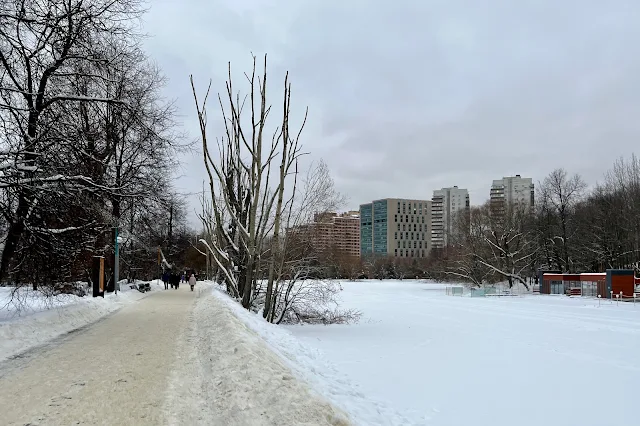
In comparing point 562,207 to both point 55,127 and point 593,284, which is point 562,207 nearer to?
point 593,284

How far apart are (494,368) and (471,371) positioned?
0.80m

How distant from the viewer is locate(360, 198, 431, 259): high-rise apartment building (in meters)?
168

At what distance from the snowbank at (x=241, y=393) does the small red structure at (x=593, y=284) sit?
3848cm

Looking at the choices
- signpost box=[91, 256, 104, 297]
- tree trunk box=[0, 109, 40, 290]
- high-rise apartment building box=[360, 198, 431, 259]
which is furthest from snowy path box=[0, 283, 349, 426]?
high-rise apartment building box=[360, 198, 431, 259]

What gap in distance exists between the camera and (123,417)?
5.78 m

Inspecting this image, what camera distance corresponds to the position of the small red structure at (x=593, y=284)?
39.3 meters

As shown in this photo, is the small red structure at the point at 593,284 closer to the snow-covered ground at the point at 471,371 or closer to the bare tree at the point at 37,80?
the snow-covered ground at the point at 471,371

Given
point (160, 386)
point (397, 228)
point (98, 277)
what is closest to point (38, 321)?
point (160, 386)

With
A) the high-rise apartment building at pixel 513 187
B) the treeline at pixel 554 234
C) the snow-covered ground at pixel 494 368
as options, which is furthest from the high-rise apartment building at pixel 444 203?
the snow-covered ground at pixel 494 368

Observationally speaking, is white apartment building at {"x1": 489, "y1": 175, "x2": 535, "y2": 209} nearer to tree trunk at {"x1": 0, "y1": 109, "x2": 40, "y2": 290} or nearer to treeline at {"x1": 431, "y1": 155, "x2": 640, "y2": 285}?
treeline at {"x1": 431, "y1": 155, "x2": 640, "y2": 285}

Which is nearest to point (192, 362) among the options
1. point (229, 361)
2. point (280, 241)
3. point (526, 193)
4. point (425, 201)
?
point (229, 361)

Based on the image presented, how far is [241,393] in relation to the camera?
21.0 feet

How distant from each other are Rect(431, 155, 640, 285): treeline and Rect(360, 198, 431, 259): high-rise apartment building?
98.0 m

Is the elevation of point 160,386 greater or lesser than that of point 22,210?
lesser
